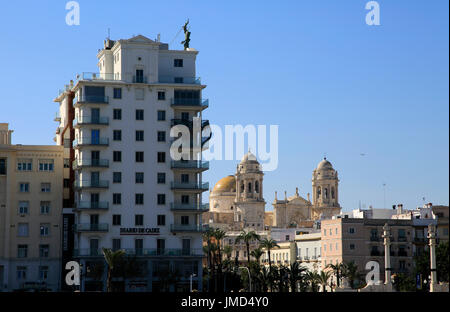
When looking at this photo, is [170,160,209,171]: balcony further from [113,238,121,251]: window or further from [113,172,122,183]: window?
[113,238,121,251]: window

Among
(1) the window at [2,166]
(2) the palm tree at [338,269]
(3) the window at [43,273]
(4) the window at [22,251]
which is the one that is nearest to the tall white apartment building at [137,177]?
(3) the window at [43,273]

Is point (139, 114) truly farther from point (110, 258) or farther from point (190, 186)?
point (110, 258)

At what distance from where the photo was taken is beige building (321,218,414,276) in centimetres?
13700

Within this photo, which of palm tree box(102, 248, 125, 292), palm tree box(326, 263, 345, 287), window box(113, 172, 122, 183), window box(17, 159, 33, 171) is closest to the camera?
palm tree box(102, 248, 125, 292)

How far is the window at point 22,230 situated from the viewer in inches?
4451

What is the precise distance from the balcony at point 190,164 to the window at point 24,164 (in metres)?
17.5

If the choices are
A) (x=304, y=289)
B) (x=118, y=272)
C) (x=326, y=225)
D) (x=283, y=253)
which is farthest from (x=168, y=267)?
(x=283, y=253)

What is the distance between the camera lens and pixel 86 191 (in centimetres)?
11169

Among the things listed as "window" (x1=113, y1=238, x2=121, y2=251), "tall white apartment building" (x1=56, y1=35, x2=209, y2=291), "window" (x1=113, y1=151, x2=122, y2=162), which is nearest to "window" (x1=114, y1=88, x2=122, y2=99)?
"tall white apartment building" (x1=56, y1=35, x2=209, y2=291)

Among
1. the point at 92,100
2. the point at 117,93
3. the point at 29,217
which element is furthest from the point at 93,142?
the point at 29,217

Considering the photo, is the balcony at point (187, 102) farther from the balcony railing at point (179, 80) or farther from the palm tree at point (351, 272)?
the palm tree at point (351, 272)


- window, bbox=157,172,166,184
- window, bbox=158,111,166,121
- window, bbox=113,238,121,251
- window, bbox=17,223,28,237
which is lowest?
window, bbox=113,238,121,251

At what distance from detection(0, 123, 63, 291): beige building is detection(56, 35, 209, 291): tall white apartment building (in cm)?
313

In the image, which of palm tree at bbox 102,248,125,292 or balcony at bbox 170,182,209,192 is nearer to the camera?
palm tree at bbox 102,248,125,292
